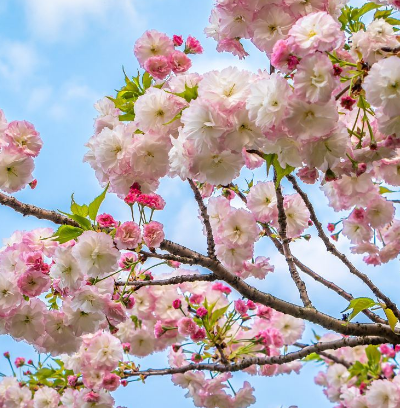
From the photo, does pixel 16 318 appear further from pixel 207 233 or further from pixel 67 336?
pixel 207 233

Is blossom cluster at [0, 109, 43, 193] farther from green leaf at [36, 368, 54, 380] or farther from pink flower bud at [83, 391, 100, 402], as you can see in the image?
green leaf at [36, 368, 54, 380]

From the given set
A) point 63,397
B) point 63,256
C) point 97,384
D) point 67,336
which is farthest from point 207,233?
point 63,397

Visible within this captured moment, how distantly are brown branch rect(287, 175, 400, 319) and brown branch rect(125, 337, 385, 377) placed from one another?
1.12ft

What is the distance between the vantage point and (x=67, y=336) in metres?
2.96

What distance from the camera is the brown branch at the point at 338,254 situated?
10.7 feet

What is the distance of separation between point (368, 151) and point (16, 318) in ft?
6.19

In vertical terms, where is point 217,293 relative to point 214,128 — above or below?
above

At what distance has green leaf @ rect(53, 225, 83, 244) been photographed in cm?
250

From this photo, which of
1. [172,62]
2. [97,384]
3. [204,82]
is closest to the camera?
[204,82]

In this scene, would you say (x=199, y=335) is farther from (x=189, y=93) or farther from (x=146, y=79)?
(x=189, y=93)

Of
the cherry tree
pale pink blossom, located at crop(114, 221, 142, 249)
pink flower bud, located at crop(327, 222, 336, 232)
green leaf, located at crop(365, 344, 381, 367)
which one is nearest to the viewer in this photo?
the cherry tree

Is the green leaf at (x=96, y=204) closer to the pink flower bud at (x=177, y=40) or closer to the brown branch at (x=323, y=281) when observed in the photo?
the pink flower bud at (x=177, y=40)

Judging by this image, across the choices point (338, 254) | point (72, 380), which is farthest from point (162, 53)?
point (72, 380)

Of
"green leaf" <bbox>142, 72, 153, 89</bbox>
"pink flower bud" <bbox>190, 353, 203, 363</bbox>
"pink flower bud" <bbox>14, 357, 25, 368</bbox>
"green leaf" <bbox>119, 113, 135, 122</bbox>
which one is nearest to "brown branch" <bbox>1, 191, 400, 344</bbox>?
"green leaf" <bbox>119, 113, 135, 122</bbox>
